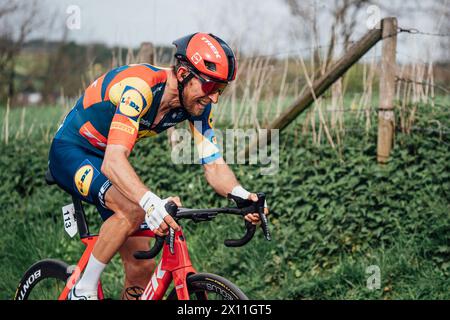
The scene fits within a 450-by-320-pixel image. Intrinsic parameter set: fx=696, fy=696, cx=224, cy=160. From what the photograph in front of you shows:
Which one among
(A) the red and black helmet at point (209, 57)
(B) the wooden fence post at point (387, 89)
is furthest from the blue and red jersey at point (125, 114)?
(B) the wooden fence post at point (387, 89)

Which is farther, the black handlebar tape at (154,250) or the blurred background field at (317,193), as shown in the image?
the blurred background field at (317,193)

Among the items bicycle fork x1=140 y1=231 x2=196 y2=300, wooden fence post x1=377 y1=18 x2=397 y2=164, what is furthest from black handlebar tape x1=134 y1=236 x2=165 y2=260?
wooden fence post x1=377 y1=18 x2=397 y2=164

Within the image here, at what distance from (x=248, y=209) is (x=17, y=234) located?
16.5ft

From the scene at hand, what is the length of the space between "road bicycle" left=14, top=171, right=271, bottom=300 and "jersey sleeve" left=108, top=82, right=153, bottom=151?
20.4 inches

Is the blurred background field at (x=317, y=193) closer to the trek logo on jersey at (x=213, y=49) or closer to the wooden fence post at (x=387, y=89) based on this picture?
the wooden fence post at (x=387, y=89)

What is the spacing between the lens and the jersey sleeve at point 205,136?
14.6 ft

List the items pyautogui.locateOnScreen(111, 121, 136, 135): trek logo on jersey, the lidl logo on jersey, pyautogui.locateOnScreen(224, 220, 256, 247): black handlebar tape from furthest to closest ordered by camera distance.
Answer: the lidl logo on jersey, pyautogui.locateOnScreen(111, 121, 136, 135): trek logo on jersey, pyautogui.locateOnScreen(224, 220, 256, 247): black handlebar tape

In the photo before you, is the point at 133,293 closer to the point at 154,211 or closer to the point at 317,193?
the point at 154,211

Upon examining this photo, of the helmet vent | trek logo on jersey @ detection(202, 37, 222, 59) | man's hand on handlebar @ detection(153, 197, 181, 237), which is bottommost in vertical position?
man's hand on handlebar @ detection(153, 197, 181, 237)

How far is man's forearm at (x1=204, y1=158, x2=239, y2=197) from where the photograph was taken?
4344 mm

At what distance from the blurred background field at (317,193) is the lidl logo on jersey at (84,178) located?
2657 mm

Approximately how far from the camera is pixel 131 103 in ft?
12.9

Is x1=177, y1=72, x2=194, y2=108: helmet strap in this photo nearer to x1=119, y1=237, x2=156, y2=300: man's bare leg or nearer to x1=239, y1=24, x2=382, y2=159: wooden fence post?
x1=119, y1=237, x2=156, y2=300: man's bare leg

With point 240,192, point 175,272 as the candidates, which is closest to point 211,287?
point 175,272
